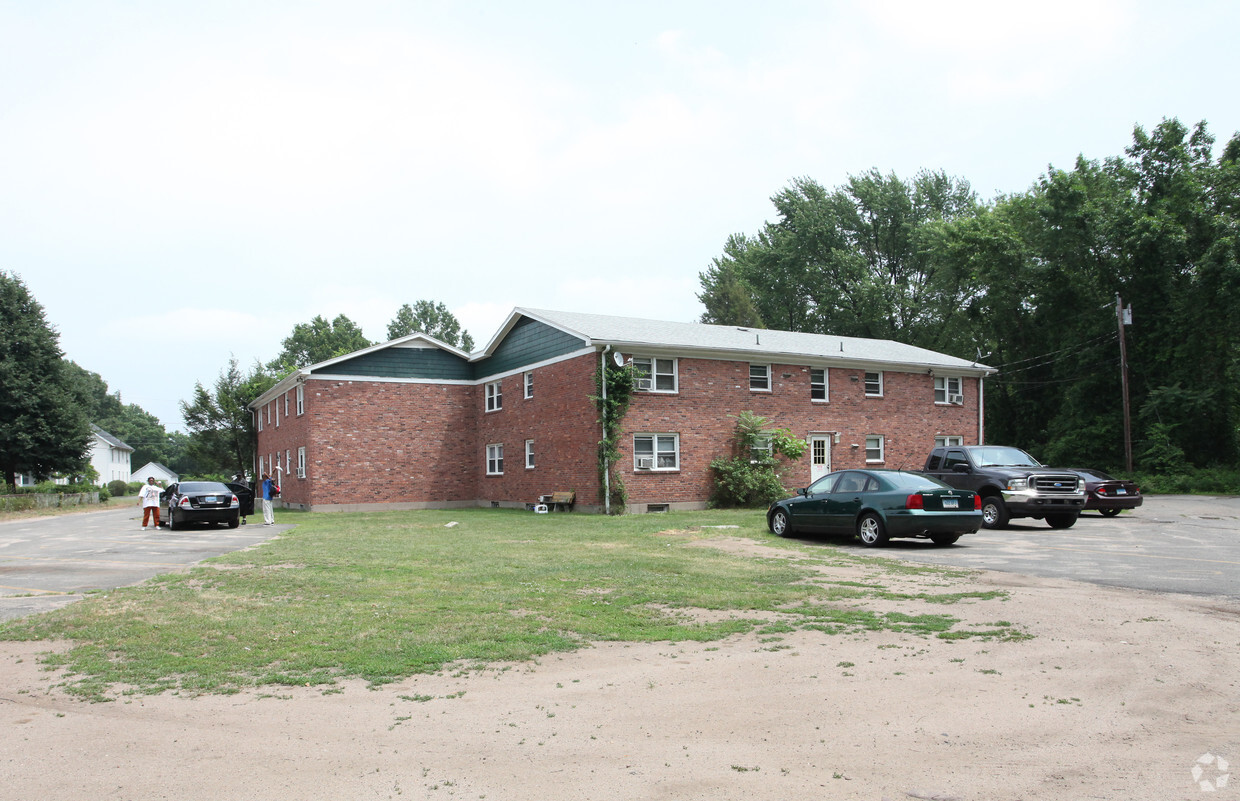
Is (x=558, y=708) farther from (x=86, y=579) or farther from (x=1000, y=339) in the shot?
(x=1000, y=339)

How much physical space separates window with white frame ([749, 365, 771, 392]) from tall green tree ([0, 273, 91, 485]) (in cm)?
3614

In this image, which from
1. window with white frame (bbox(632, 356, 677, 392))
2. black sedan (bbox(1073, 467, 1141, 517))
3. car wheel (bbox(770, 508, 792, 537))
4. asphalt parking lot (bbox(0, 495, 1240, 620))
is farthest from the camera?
window with white frame (bbox(632, 356, 677, 392))

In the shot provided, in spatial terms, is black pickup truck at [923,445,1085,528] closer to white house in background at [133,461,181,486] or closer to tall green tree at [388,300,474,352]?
tall green tree at [388,300,474,352]

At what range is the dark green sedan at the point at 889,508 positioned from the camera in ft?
50.9

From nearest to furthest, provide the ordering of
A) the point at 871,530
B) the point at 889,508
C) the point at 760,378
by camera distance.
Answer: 1. the point at 889,508
2. the point at 871,530
3. the point at 760,378

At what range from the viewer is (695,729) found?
5.23 metres

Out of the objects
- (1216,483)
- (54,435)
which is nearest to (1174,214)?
(1216,483)

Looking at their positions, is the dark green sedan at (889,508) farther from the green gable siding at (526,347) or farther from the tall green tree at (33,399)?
the tall green tree at (33,399)

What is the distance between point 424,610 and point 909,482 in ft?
33.0

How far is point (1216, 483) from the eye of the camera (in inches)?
1356

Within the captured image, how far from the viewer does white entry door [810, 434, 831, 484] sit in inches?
1212

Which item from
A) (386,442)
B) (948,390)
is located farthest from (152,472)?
(948,390)

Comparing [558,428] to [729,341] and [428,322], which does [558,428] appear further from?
[428,322]

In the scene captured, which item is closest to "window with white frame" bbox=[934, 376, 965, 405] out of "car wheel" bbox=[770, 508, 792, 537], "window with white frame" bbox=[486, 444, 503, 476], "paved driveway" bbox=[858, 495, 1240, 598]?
"paved driveway" bbox=[858, 495, 1240, 598]
